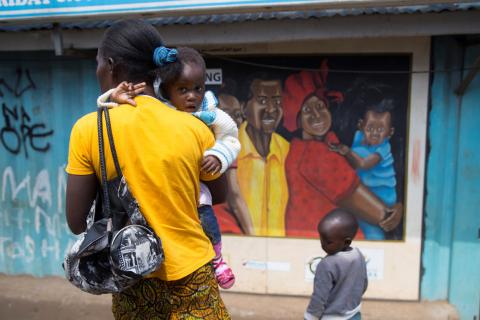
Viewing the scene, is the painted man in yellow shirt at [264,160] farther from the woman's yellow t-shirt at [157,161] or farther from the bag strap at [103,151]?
the bag strap at [103,151]

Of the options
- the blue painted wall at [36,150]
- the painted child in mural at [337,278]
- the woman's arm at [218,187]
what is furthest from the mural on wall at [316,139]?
the woman's arm at [218,187]

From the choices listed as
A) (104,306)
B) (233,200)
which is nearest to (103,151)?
(233,200)

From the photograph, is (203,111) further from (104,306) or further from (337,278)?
(104,306)

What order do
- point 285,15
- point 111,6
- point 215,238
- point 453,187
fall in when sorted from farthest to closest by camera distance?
point 453,187 < point 285,15 < point 111,6 < point 215,238

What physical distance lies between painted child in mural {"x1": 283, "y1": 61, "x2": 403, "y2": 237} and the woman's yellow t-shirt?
2.74 m

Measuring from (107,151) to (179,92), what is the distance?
53cm

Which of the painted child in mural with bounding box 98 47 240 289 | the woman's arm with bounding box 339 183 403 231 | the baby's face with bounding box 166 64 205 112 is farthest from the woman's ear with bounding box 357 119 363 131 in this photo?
the baby's face with bounding box 166 64 205 112

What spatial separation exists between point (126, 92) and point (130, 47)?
0.43ft

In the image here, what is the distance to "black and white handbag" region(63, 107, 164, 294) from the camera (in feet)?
4.07

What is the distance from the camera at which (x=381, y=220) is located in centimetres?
404

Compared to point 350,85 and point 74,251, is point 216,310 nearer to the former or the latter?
point 74,251

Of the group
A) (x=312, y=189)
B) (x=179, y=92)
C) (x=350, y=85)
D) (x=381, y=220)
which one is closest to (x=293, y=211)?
(x=312, y=189)

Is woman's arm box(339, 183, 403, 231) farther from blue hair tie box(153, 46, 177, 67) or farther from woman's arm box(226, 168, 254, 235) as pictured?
blue hair tie box(153, 46, 177, 67)

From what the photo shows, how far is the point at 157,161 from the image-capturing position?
129 centimetres
